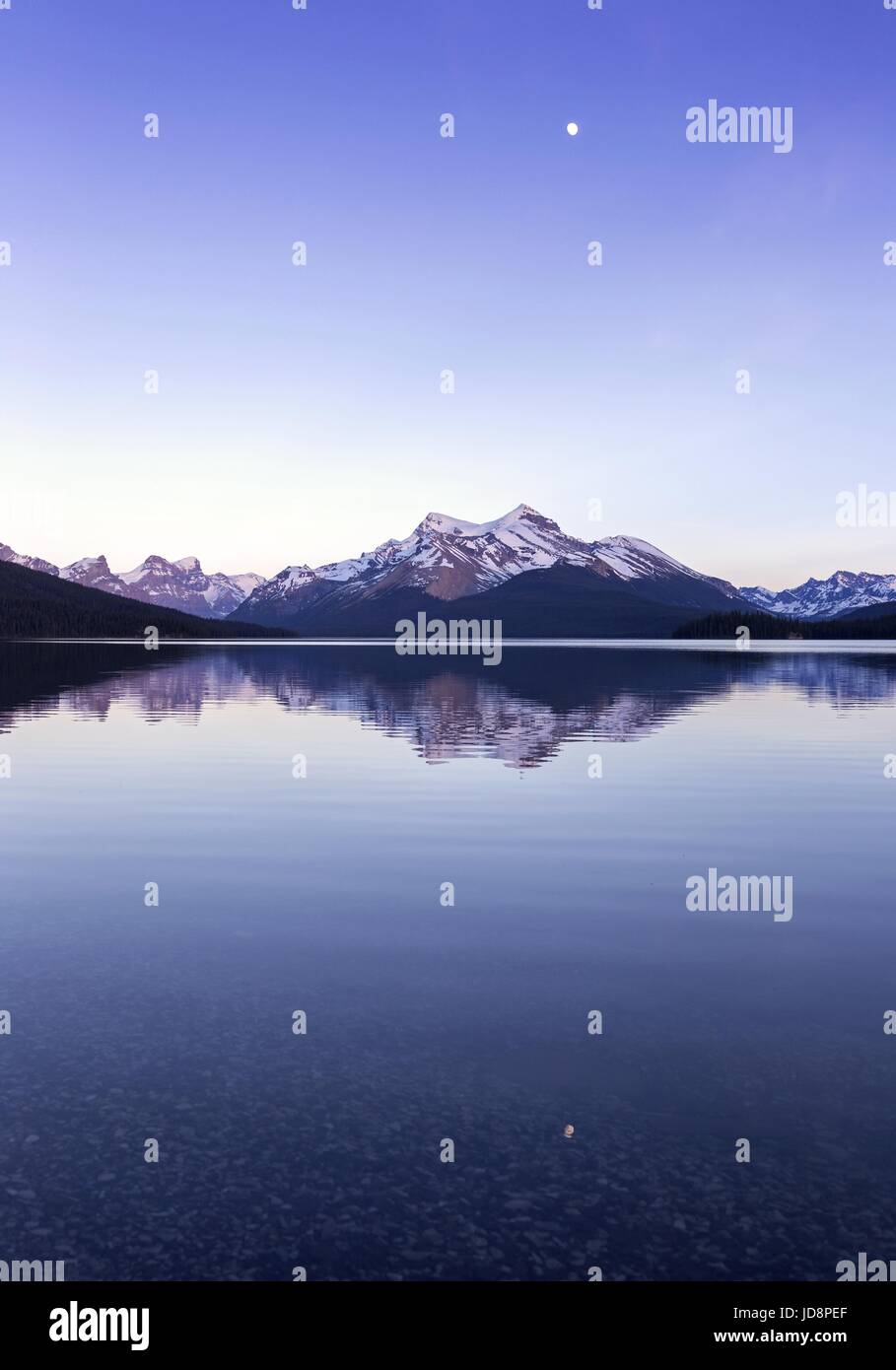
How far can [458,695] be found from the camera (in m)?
85.2

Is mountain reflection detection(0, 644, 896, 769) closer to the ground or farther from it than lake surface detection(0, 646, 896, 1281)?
farther from it

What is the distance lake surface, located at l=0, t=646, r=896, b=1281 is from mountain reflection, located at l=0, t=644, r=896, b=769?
48.8ft

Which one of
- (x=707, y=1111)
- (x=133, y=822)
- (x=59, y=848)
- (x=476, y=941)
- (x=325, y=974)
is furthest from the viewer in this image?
(x=133, y=822)

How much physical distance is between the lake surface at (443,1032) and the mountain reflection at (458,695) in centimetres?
1489

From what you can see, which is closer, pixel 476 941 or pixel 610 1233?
pixel 610 1233

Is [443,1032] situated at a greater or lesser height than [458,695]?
lesser

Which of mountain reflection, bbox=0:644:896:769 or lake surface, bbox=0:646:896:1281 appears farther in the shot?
mountain reflection, bbox=0:644:896:769

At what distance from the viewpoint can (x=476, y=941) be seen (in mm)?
20266

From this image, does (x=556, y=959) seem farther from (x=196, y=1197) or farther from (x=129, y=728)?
(x=129, y=728)

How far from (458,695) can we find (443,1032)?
70030 mm

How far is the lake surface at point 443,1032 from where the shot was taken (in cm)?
1033

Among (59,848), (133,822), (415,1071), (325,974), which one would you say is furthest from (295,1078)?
(133,822)

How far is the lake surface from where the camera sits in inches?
407

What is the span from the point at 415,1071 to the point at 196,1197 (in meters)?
3.87
